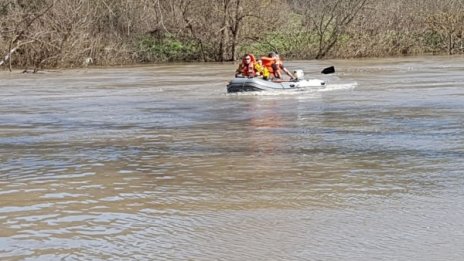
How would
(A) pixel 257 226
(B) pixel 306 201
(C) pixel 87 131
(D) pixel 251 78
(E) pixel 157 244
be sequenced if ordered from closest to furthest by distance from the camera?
(E) pixel 157 244
(A) pixel 257 226
(B) pixel 306 201
(C) pixel 87 131
(D) pixel 251 78

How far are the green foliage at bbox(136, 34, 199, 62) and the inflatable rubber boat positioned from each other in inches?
764

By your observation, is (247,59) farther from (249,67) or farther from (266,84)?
(266,84)

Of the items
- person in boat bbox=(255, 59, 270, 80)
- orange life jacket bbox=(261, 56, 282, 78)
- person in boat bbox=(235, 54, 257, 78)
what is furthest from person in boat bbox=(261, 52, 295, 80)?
person in boat bbox=(235, 54, 257, 78)

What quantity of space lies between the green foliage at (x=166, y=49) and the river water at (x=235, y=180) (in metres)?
21.5

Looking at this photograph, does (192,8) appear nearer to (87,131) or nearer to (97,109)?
(97,109)

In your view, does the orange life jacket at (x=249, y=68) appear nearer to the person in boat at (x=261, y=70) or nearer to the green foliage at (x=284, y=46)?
the person in boat at (x=261, y=70)

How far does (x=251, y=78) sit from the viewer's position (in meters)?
20.5

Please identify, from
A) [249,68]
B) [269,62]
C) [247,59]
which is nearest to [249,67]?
[249,68]

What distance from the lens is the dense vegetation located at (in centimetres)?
3775

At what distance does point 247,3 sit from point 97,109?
23382mm

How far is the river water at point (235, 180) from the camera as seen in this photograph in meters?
6.35

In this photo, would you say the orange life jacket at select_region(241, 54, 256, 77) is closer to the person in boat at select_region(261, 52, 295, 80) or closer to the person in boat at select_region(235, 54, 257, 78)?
the person in boat at select_region(235, 54, 257, 78)

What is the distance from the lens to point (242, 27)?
40.2 m

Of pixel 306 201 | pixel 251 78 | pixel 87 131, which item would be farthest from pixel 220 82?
pixel 306 201
